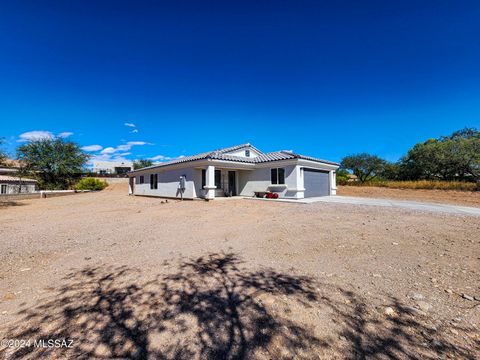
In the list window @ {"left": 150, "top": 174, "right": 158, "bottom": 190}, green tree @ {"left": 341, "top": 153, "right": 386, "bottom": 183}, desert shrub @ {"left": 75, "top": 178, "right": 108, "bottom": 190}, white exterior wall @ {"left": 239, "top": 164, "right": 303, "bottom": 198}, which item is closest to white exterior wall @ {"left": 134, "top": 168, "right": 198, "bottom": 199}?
window @ {"left": 150, "top": 174, "right": 158, "bottom": 190}

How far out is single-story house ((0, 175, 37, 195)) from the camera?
2109 cm

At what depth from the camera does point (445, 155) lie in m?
25.2

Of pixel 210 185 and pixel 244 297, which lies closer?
pixel 244 297

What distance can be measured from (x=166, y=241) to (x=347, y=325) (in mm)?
4408

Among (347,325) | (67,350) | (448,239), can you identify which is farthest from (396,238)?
(67,350)

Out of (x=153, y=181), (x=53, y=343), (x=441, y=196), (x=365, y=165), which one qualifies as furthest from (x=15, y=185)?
(x=365, y=165)

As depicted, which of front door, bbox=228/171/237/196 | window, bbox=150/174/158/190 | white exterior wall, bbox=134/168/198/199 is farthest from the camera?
window, bbox=150/174/158/190

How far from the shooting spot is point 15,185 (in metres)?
22.0

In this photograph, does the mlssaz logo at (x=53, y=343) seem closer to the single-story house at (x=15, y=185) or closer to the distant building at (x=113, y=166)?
the single-story house at (x=15, y=185)

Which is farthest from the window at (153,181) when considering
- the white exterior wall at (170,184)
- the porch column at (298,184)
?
the porch column at (298,184)

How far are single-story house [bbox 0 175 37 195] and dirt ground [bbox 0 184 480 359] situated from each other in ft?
76.3

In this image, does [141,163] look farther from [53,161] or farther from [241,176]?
[241,176]

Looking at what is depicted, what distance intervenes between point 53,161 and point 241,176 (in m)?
22.9

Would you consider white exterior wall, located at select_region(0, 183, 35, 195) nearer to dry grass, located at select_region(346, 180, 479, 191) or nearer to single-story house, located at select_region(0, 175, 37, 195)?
single-story house, located at select_region(0, 175, 37, 195)
